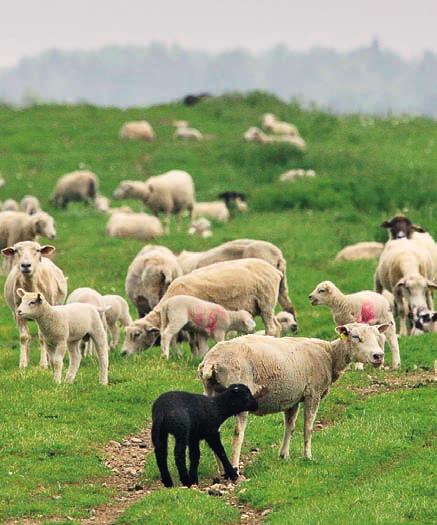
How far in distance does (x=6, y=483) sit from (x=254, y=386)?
8.96 feet

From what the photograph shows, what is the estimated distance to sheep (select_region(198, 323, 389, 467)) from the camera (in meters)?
14.0

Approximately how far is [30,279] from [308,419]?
7.11 metres

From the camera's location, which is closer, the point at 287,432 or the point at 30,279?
the point at 287,432

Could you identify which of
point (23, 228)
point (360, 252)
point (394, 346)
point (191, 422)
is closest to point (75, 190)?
point (360, 252)

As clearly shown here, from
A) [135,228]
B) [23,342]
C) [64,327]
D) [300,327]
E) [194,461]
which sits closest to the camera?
[194,461]

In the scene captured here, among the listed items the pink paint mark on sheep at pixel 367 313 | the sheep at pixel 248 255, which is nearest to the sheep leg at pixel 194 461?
the pink paint mark on sheep at pixel 367 313

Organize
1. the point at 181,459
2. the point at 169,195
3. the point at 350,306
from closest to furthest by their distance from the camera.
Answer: the point at 181,459
the point at 350,306
the point at 169,195

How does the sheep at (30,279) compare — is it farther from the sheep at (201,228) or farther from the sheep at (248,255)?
the sheep at (201,228)

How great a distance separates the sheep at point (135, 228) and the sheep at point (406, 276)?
986cm

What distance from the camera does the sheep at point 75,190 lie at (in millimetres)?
39875

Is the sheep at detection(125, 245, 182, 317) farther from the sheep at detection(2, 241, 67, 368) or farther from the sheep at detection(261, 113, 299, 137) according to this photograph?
the sheep at detection(261, 113, 299, 137)

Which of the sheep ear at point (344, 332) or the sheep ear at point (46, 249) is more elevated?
the sheep ear at point (46, 249)

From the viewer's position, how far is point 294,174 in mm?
40969

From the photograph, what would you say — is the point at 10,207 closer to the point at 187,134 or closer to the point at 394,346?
the point at 187,134
